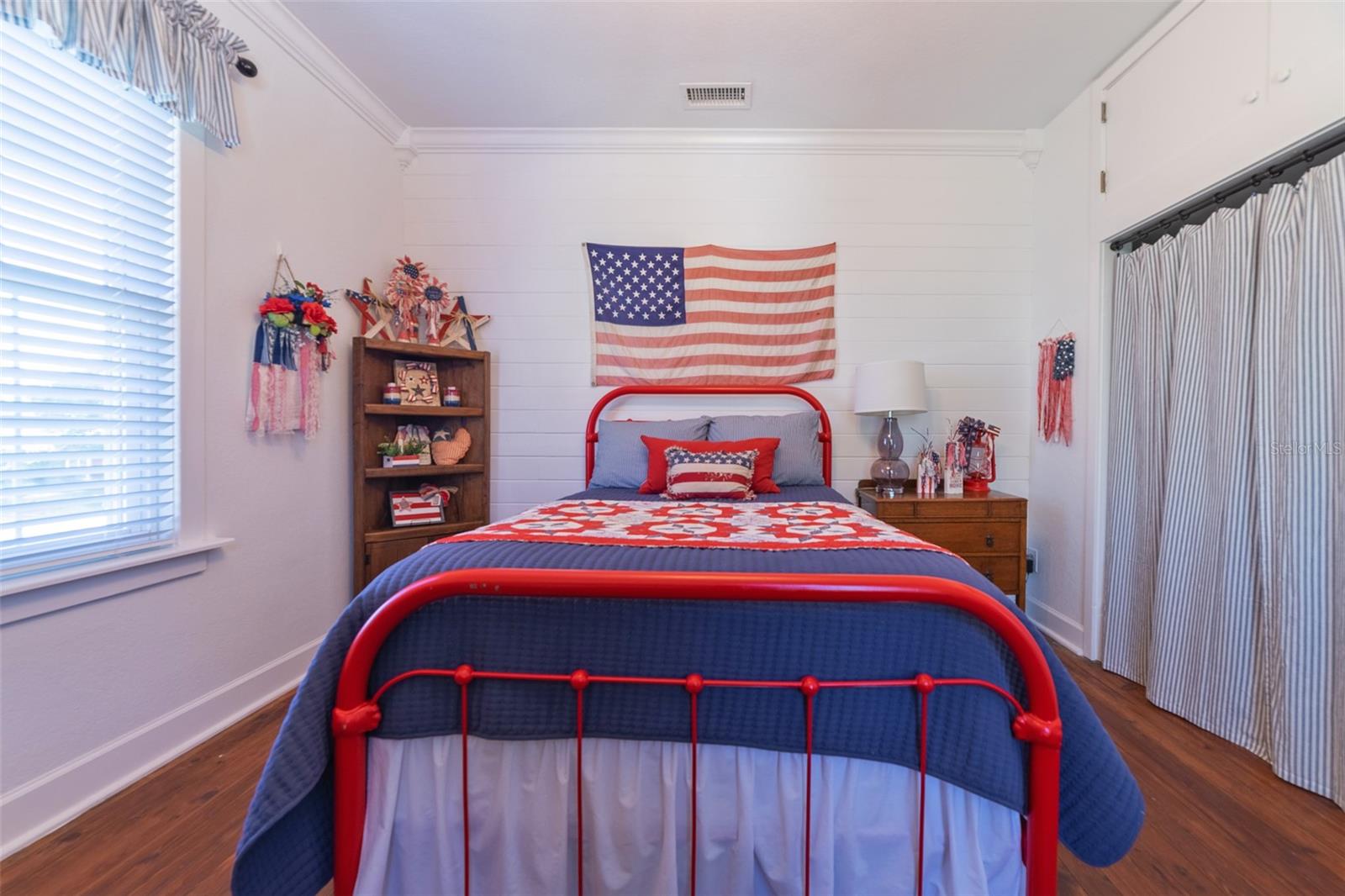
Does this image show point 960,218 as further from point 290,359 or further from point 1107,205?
point 290,359

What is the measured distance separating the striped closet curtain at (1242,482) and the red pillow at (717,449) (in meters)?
1.48

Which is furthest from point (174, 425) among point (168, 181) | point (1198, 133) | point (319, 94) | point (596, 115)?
point (1198, 133)

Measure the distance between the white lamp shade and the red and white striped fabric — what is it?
76 centimetres

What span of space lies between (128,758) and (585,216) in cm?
285

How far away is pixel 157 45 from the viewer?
5.16 ft

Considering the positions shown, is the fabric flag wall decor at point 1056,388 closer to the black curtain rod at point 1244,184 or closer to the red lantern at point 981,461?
the red lantern at point 981,461

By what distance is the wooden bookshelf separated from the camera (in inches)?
95.0

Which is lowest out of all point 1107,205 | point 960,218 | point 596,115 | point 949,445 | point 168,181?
point 949,445

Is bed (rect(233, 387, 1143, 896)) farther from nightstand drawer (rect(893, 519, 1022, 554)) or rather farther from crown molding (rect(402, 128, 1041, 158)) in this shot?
crown molding (rect(402, 128, 1041, 158))

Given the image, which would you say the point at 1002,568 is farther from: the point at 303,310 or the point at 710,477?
the point at 303,310

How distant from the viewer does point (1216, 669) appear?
175cm

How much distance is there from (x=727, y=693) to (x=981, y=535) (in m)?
1.96

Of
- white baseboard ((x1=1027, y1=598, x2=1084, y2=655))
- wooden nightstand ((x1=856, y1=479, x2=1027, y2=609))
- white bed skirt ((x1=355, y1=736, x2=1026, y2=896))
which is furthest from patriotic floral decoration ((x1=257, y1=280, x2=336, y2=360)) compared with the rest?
white baseboard ((x1=1027, y1=598, x2=1084, y2=655))

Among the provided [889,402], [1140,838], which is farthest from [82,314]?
[1140,838]
